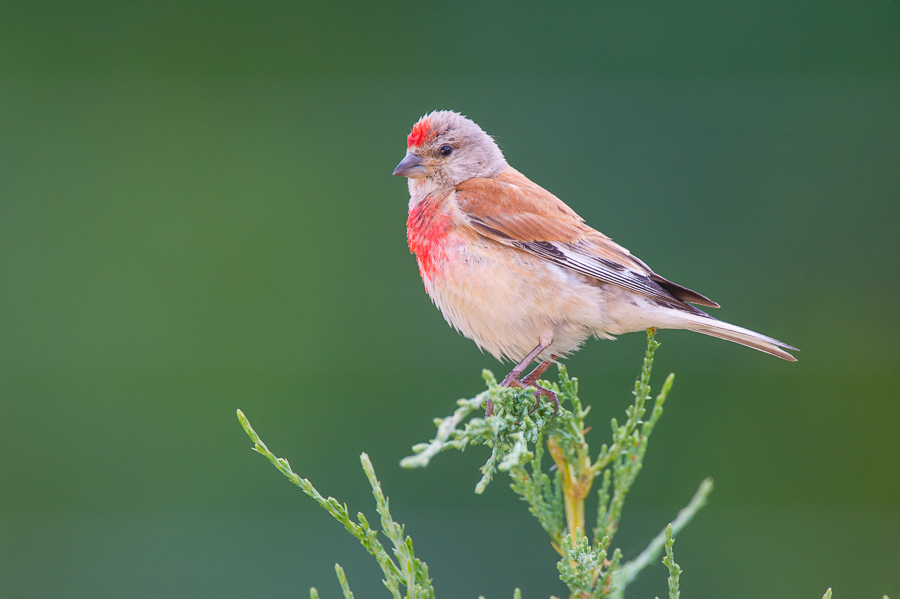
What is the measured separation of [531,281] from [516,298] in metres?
0.08

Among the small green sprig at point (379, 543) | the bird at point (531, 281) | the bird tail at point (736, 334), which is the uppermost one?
the bird at point (531, 281)

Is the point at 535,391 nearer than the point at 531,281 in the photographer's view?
Yes

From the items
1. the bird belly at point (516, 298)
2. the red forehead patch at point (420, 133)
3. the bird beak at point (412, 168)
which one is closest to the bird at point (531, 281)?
the bird belly at point (516, 298)

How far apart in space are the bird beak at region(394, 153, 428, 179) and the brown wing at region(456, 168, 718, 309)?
24cm

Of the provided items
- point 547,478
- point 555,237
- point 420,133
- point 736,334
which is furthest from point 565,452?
point 420,133

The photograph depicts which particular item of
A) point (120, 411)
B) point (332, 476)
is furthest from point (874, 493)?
point (120, 411)

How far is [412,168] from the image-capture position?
305 centimetres

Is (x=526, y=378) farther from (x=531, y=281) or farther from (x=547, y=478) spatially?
(x=547, y=478)

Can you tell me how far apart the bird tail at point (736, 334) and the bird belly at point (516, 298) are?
11.7 inches

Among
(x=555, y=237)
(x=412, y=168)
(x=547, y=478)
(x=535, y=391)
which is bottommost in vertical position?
(x=547, y=478)

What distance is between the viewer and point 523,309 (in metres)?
2.58

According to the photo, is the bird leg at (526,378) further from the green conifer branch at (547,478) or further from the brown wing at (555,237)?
the brown wing at (555,237)

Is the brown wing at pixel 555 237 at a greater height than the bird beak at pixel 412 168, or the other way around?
the bird beak at pixel 412 168

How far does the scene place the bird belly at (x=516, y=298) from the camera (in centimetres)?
257
